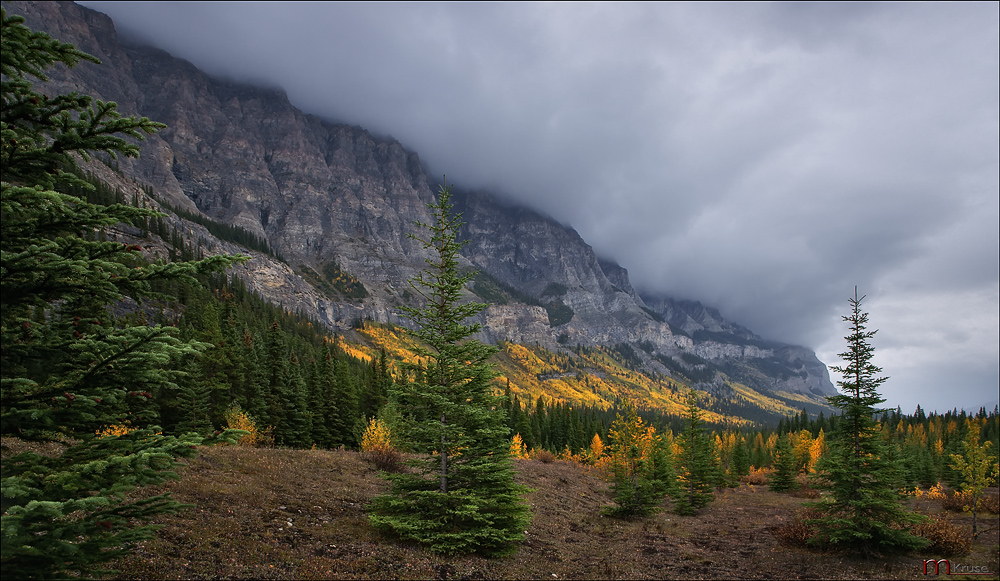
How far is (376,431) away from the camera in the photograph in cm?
4128

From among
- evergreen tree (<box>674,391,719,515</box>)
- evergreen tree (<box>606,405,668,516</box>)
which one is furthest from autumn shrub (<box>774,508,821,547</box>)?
evergreen tree (<box>674,391,719,515</box>)

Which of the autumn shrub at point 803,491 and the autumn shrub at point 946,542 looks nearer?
the autumn shrub at point 946,542

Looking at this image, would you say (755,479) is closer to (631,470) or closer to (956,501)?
(956,501)

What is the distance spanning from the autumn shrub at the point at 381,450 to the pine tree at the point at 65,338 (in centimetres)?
1659

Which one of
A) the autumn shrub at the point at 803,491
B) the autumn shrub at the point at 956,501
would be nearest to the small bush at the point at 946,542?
the autumn shrub at the point at 956,501

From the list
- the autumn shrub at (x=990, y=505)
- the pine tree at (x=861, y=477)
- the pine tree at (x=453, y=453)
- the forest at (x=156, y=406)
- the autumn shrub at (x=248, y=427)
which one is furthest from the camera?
the autumn shrub at (x=990, y=505)

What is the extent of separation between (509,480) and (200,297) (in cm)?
8833

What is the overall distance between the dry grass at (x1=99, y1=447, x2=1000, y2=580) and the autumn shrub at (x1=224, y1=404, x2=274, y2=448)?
8819 mm

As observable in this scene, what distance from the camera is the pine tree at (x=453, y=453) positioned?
15969mm

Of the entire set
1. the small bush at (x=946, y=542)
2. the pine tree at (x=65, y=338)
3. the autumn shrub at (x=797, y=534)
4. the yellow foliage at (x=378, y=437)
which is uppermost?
the pine tree at (x=65, y=338)

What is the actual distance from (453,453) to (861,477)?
20071 mm

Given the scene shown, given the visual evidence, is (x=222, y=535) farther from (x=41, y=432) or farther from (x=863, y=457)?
(x=863, y=457)

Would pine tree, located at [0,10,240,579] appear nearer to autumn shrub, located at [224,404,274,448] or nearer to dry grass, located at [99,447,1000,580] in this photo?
dry grass, located at [99,447,1000,580]

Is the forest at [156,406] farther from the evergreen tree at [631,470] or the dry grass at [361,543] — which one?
the dry grass at [361,543]
